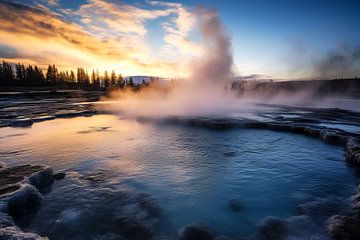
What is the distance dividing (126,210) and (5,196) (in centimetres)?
247

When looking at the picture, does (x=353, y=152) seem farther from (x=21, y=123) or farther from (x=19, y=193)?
(x=21, y=123)

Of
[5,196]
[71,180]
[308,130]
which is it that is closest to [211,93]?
[308,130]

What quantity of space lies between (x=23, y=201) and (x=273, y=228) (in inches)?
203

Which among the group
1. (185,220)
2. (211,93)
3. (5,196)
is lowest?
(185,220)

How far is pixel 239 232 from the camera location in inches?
156

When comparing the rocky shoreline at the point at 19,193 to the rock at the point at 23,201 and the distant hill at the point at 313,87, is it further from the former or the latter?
the distant hill at the point at 313,87

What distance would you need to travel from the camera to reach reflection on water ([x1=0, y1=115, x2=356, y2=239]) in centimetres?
439

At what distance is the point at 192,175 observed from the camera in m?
6.30

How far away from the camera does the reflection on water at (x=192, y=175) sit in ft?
14.4

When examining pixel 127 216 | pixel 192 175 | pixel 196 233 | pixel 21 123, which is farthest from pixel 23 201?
pixel 21 123

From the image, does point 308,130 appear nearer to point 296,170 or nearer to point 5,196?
point 296,170

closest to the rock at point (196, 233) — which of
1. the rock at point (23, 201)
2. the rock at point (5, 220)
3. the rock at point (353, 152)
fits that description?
the rock at point (5, 220)

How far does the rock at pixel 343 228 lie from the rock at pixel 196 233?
7.00ft

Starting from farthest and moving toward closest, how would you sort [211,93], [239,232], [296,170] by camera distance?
[211,93] → [296,170] → [239,232]
